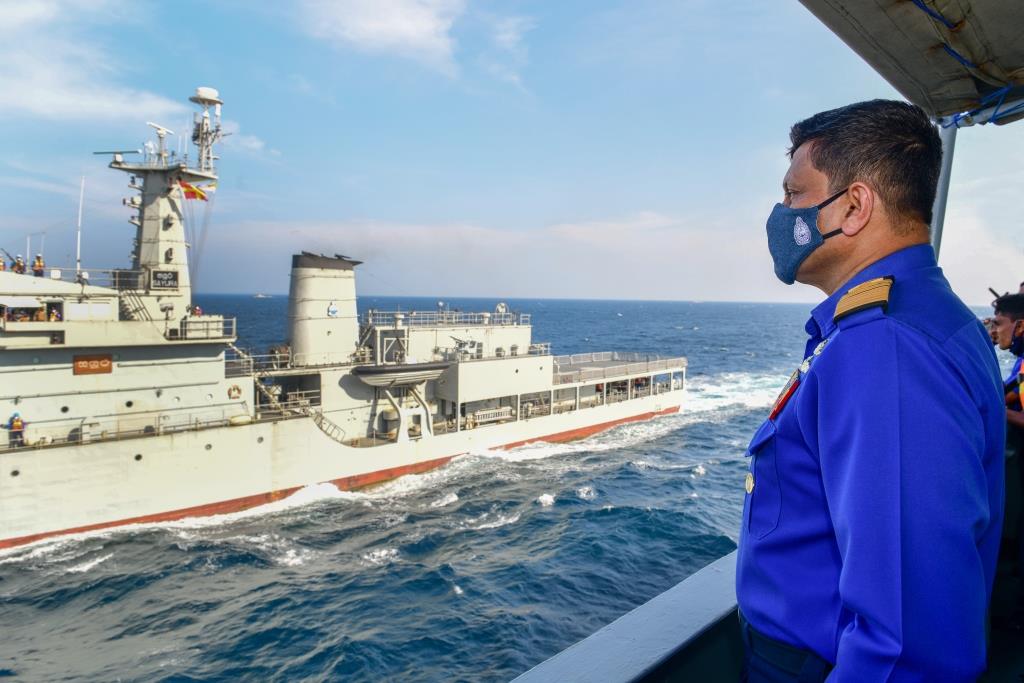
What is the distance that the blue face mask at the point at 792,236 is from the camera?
1.56 metres

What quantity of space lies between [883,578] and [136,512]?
1887cm

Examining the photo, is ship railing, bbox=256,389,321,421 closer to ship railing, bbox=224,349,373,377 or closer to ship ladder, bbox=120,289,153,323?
ship railing, bbox=224,349,373,377

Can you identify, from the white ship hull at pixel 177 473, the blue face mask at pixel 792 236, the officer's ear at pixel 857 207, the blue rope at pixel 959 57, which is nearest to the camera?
the officer's ear at pixel 857 207

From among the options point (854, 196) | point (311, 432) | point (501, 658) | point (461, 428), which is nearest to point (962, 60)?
point (854, 196)

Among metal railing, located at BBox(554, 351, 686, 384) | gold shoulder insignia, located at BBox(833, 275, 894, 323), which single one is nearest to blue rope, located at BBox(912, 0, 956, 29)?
gold shoulder insignia, located at BBox(833, 275, 894, 323)

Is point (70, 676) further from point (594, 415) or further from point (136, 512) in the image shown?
point (594, 415)

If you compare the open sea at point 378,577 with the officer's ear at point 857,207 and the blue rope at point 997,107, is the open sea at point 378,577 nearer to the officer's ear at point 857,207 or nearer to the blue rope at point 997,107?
the blue rope at point 997,107

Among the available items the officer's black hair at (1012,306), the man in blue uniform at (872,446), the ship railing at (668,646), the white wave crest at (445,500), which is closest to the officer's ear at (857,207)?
the man in blue uniform at (872,446)

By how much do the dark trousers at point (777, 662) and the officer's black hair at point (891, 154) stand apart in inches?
43.8

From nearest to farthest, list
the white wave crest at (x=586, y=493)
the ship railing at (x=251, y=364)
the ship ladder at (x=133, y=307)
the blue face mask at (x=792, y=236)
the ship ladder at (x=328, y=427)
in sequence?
the blue face mask at (x=792, y=236) < the ship ladder at (x=133, y=307) < the white wave crest at (x=586, y=493) < the ship railing at (x=251, y=364) < the ship ladder at (x=328, y=427)

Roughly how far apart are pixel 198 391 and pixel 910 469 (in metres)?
19.6

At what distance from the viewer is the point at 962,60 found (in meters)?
3.05

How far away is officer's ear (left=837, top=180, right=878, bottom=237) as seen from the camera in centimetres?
146

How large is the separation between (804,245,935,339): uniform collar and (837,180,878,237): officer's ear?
109 millimetres
